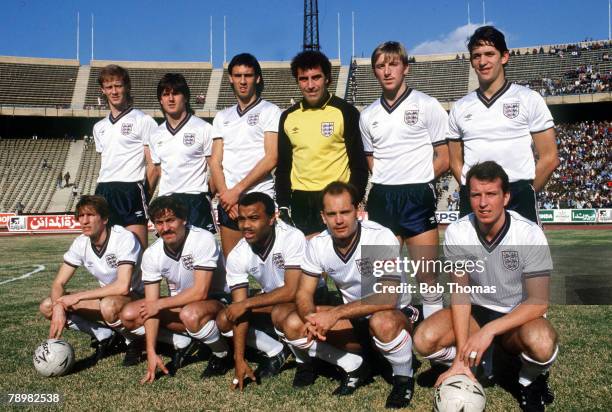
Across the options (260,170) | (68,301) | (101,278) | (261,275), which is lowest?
(68,301)

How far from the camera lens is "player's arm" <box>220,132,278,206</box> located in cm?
474

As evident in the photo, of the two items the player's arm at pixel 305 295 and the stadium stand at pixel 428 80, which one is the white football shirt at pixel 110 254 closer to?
the player's arm at pixel 305 295

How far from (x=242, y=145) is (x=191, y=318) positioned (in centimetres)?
152

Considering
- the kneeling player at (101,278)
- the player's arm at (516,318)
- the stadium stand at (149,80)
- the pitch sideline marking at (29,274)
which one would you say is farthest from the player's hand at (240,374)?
the stadium stand at (149,80)

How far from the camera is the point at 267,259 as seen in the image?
Answer: 4.36 meters

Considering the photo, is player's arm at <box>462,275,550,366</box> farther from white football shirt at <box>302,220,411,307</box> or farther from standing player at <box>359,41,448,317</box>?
standing player at <box>359,41,448,317</box>

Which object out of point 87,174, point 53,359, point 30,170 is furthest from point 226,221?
point 30,170

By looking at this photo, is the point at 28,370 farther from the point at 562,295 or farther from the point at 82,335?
the point at 562,295

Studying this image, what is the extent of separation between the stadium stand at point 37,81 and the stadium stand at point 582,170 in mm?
28932

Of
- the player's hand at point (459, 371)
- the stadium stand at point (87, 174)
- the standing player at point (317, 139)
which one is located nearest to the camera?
the player's hand at point (459, 371)

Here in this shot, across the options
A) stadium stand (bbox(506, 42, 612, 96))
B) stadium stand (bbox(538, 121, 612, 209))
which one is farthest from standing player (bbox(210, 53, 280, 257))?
stadium stand (bbox(506, 42, 612, 96))

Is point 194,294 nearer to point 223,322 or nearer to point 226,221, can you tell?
point 223,322

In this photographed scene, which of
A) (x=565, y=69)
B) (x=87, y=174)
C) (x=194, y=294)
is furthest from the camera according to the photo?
(x=565, y=69)

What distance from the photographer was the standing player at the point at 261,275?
4.12 meters
